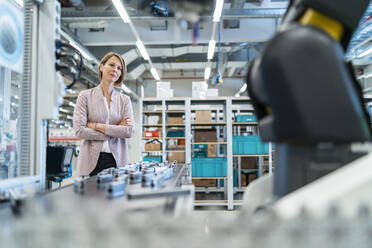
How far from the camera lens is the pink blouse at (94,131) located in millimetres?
1411

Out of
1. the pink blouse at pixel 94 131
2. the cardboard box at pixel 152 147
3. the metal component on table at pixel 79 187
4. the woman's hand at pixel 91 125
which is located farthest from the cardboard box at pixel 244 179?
the metal component on table at pixel 79 187

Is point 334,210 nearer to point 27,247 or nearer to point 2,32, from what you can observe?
point 27,247

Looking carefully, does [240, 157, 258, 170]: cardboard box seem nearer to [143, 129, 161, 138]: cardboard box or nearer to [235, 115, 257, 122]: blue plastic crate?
[235, 115, 257, 122]: blue plastic crate

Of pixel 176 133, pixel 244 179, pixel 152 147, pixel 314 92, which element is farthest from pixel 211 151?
pixel 314 92

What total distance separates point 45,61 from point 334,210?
0.85 meters

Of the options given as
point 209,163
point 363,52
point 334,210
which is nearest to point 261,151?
point 209,163

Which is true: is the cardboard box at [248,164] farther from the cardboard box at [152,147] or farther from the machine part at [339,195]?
the machine part at [339,195]

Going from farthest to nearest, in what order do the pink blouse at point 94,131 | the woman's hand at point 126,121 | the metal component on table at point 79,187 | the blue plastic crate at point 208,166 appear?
the blue plastic crate at point 208,166 < the woman's hand at point 126,121 < the pink blouse at point 94,131 < the metal component on table at point 79,187

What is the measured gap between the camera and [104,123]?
149cm

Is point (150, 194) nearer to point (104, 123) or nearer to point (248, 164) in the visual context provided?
point (104, 123)

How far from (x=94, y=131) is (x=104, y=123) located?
0.10 meters

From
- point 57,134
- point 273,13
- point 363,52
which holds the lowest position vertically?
point 57,134

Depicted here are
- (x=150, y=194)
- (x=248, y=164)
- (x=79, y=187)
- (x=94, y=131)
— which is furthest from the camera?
(x=248, y=164)

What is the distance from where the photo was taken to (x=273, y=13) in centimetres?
464
